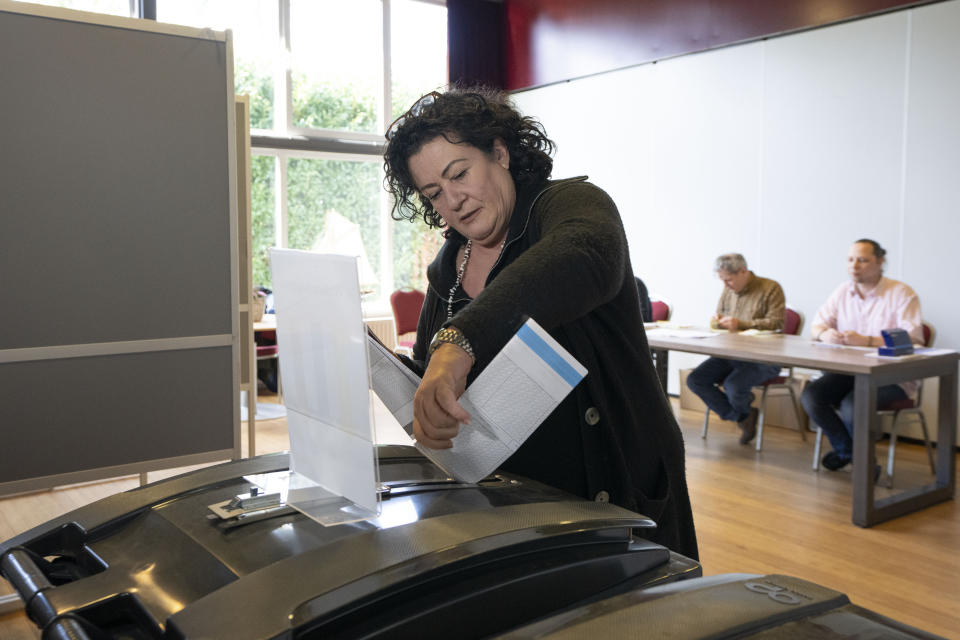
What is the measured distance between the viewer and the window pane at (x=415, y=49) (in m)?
8.28

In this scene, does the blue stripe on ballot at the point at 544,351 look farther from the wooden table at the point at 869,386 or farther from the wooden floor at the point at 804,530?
the wooden table at the point at 869,386

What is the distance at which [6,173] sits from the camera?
6.88ft

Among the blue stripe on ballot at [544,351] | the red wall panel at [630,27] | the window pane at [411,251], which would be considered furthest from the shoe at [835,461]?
the window pane at [411,251]

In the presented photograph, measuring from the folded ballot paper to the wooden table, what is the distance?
3184mm

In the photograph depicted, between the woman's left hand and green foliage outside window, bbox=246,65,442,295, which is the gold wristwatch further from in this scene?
green foliage outside window, bbox=246,65,442,295

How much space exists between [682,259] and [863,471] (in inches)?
127

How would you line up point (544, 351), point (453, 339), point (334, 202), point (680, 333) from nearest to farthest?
1. point (544, 351)
2. point (453, 339)
3. point (680, 333)
4. point (334, 202)

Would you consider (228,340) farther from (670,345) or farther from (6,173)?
(670,345)


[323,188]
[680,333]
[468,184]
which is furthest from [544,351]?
[323,188]

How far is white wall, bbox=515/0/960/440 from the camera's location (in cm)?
503

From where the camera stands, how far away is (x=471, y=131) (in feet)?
4.06

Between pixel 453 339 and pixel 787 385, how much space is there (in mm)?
4736

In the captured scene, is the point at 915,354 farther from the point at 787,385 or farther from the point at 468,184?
the point at 468,184

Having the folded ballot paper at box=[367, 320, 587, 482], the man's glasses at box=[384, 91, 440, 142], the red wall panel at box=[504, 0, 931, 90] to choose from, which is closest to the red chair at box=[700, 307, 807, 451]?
the red wall panel at box=[504, 0, 931, 90]
